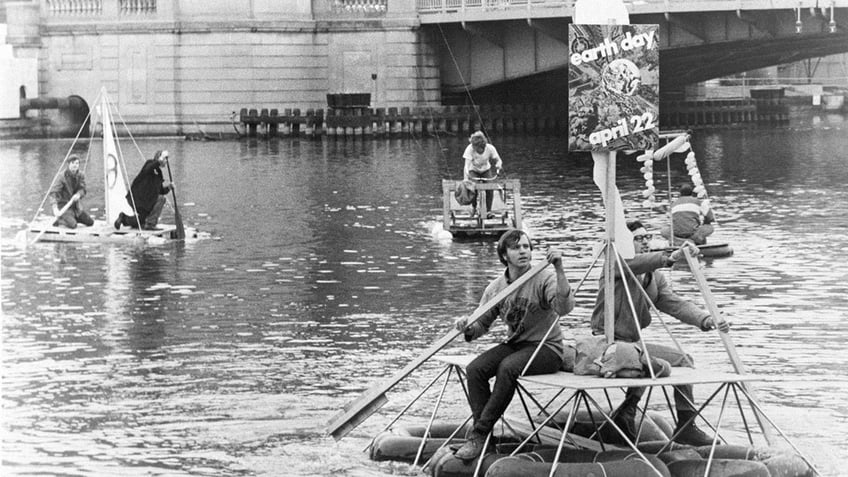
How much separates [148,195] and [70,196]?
2.20 metres

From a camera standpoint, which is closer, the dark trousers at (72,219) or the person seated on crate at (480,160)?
the person seated on crate at (480,160)

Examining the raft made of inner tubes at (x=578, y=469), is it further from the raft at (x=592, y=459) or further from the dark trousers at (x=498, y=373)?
the dark trousers at (x=498, y=373)

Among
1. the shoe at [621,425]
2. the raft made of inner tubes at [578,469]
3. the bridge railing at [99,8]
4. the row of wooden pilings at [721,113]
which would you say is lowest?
the raft made of inner tubes at [578,469]

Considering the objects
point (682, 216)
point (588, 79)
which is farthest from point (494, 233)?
point (588, 79)

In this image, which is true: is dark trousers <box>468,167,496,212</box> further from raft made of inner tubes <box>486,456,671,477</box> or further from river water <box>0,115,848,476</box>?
raft made of inner tubes <box>486,456,671,477</box>

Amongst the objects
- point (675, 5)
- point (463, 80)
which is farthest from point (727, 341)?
point (463, 80)

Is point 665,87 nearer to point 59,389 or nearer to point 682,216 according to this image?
point 682,216

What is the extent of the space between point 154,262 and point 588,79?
64.2 feet

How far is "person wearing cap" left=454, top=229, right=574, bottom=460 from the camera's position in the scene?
17.2m

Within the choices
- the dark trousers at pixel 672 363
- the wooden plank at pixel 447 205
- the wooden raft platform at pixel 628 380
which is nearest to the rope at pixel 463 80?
the wooden plank at pixel 447 205

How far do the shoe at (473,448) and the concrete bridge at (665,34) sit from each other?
58.1m

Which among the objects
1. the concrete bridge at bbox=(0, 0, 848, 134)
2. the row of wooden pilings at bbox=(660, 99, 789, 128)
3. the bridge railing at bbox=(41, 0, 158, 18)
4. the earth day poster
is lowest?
the row of wooden pilings at bbox=(660, 99, 789, 128)

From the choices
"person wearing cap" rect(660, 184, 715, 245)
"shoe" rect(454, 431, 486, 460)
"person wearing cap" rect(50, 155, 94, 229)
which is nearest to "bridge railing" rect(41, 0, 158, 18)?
"person wearing cap" rect(50, 155, 94, 229)

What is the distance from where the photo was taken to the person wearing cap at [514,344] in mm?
17219
